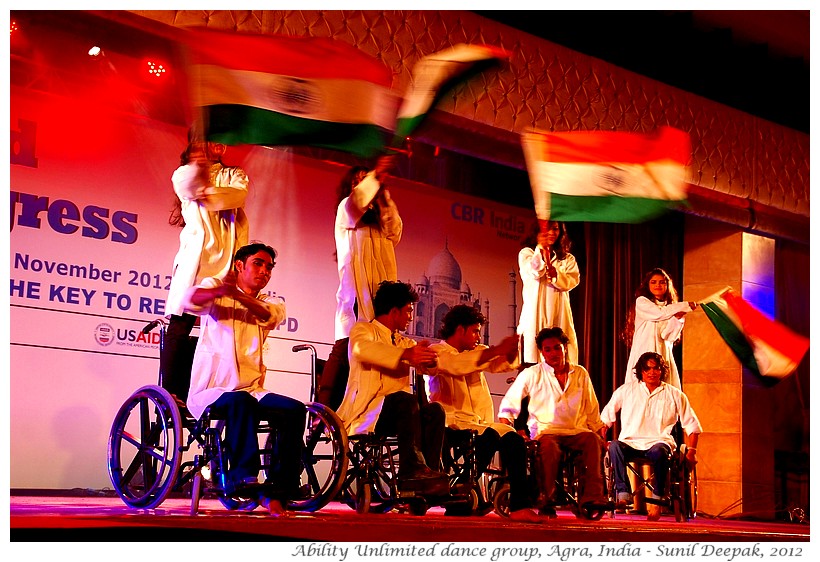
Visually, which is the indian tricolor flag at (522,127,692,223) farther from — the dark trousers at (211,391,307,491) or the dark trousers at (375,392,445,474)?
the dark trousers at (211,391,307,491)

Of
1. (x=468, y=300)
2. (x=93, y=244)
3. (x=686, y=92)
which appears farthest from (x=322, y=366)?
(x=686, y=92)

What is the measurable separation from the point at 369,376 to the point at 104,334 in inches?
69.6

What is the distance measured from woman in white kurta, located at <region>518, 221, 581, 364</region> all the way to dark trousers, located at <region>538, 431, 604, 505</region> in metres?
1.21

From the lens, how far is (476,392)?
4980mm

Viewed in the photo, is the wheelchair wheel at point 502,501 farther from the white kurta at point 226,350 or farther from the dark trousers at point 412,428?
the white kurta at point 226,350

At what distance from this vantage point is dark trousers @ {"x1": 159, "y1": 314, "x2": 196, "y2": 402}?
174 inches

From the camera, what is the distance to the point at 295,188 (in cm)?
653

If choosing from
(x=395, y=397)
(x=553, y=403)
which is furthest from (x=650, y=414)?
(x=395, y=397)

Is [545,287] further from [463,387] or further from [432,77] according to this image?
[463,387]

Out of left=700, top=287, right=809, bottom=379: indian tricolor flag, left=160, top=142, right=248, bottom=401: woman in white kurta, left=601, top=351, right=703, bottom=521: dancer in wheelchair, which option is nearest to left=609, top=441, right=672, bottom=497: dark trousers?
left=601, top=351, right=703, bottom=521: dancer in wheelchair
